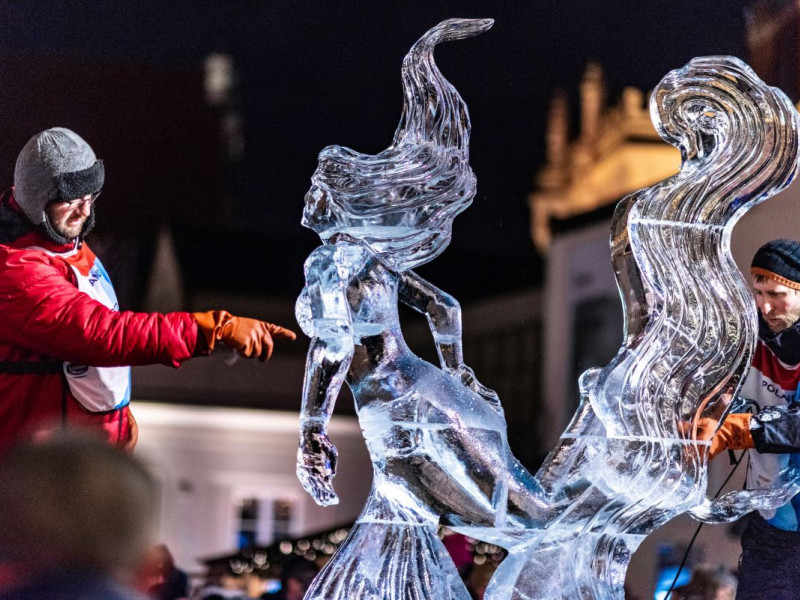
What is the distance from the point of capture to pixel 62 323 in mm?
2797

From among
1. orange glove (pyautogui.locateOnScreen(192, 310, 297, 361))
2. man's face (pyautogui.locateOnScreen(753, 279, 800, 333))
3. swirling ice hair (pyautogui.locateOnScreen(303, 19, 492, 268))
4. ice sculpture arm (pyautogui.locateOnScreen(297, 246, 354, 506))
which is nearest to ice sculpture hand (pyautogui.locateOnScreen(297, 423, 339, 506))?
ice sculpture arm (pyautogui.locateOnScreen(297, 246, 354, 506))

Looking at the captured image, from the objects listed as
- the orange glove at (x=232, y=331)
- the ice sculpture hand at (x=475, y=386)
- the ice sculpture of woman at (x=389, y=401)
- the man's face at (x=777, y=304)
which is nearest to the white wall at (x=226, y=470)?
the orange glove at (x=232, y=331)

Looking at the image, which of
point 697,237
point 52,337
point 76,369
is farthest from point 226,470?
point 697,237

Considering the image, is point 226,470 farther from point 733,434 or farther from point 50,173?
point 733,434

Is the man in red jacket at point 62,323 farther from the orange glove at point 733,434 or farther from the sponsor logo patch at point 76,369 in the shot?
the orange glove at point 733,434

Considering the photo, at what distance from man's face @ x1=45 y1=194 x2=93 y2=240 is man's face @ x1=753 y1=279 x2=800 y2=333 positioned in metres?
1.67

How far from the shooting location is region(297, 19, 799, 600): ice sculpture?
2645 mm

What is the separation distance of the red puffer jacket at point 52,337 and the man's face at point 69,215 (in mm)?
43

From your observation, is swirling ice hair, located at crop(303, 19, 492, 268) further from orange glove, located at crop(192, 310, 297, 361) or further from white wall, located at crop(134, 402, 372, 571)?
white wall, located at crop(134, 402, 372, 571)

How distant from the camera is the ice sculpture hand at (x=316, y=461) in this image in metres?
2.58

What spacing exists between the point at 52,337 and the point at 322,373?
652 millimetres

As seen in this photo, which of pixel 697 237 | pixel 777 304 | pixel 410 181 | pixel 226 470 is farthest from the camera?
pixel 226 470

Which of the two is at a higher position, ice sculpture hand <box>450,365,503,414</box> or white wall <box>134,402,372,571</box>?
ice sculpture hand <box>450,365,503,414</box>

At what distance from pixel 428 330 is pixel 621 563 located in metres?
0.97
